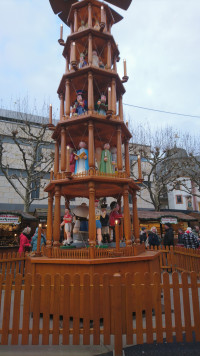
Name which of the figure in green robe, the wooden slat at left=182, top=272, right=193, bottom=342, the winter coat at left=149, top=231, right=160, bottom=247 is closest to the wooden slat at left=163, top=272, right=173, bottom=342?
the wooden slat at left=182, top=272, right=193, bottom=342

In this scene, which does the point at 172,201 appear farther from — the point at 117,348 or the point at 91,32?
the point at 117,348

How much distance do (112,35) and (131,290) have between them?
8.69 meters

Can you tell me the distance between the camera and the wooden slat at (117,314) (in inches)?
148

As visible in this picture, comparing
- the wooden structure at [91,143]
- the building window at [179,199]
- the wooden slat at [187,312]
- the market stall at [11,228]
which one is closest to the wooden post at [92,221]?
the wooden structure at [91,143]

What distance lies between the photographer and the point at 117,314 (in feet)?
12.6

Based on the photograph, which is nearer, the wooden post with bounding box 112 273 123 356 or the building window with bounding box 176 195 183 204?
the wooden post with bounding box 112 273 123 356

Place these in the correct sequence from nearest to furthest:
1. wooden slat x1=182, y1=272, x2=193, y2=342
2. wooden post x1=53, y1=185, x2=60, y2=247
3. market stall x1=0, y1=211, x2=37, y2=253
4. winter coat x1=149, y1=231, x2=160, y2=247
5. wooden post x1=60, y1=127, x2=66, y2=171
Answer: wooden slat x1=182, y1=272, x2=193, y2=342 → wooden post x1=53, y1=185, x2=60, y2=247 → wooden post x1=60, y1=127, x2=66, y2=171 → winter coat x1=149, y1=231, x2=160, y2=247 → market stall x1=0, y1=211, x2=37, y2=253

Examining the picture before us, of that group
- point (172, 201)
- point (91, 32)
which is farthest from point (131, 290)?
point (172, 201)

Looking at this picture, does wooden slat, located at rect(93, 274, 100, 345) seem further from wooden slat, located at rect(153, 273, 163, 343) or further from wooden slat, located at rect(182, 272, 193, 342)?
wooden slat, located at rect(182, 272, 193, 342)

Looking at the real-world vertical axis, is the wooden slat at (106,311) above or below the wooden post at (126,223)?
below

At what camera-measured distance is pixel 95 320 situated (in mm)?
→ 4004

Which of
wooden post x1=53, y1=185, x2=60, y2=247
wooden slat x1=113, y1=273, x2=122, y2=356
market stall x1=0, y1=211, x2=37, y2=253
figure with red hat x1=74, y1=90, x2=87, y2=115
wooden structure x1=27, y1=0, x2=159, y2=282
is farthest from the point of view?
market stall x1=0, y1=211, x2=37, y2=253

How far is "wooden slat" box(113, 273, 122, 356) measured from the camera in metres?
3.76

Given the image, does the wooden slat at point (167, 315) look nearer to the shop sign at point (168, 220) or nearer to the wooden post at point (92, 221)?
the wooden post at point (92, 221)
